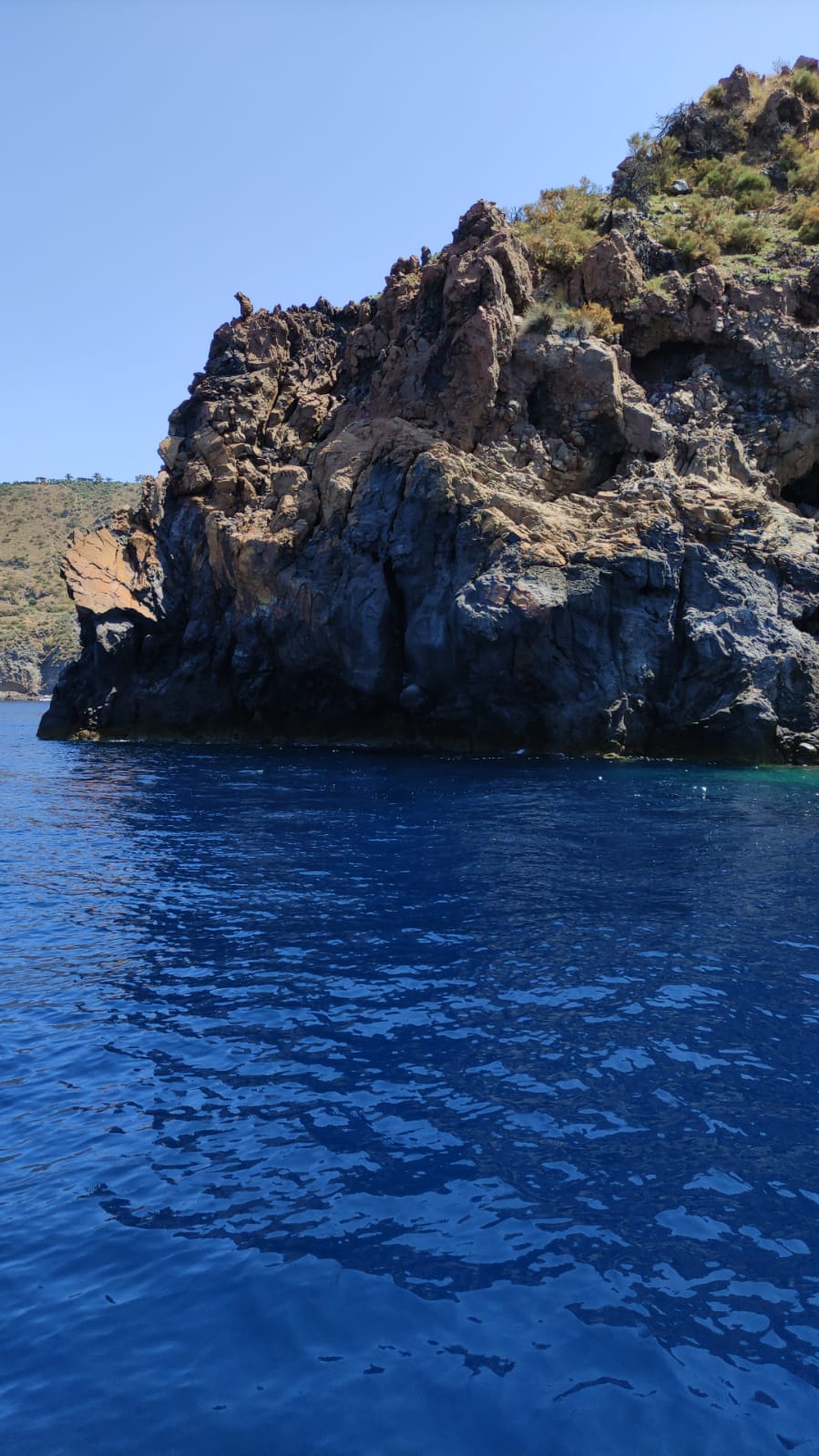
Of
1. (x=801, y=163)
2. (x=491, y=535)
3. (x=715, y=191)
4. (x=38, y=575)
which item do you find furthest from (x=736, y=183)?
(x=38, y=575)

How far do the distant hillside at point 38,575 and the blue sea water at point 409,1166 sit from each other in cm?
10812

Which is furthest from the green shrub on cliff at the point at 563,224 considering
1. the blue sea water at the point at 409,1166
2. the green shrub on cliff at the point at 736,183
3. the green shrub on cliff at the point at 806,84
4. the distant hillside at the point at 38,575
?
the distant hillside at the point at 38,575

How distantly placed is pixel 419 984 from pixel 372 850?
8386 mm

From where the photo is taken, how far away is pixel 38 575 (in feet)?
528

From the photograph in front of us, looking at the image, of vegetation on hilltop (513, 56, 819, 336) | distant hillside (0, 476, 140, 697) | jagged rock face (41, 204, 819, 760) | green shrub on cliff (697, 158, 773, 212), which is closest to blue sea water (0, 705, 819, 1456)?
jagged rock face (41, 204, 819, 760)

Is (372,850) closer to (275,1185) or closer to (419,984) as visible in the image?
(419,984)

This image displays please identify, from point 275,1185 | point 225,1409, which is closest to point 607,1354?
point 225,1409

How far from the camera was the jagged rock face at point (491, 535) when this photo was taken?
3578cm

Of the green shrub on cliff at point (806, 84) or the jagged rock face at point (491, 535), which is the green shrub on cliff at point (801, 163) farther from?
the jagged rock face at point (491, 535)

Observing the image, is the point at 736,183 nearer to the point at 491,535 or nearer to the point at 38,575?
the point at 491,535

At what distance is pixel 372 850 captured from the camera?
67.9 feet

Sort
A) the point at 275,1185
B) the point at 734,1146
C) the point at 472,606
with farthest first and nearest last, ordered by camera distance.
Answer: the point at 472,606, the point at 734,1146, the point at 275,1185

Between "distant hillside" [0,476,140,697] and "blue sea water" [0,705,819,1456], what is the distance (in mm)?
108123

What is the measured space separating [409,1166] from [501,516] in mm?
30949
